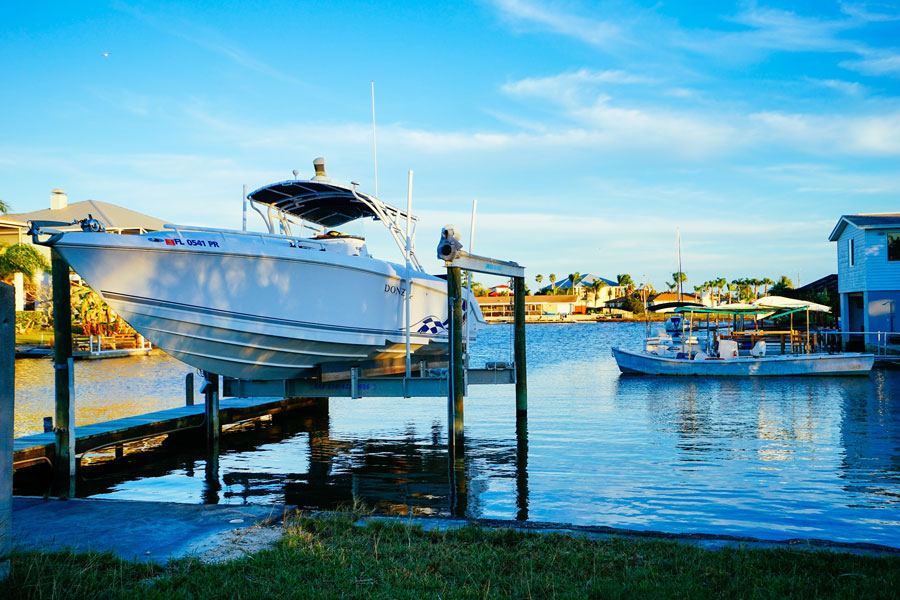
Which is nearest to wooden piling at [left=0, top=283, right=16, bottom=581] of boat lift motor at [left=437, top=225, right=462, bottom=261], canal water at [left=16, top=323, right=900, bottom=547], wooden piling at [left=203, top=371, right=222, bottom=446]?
canal water at [left=16, top=323, right=900, bottom=547]

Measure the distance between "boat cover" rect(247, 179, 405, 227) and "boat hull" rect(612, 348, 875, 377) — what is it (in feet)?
61.7

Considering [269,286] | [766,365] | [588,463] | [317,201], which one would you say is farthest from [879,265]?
[269,286]

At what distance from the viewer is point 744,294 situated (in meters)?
136

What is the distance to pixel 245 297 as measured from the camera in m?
11.0

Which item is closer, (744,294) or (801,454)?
(801,454)

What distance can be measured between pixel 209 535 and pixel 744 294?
14291 centimetres

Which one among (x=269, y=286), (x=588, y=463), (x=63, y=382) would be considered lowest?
(x=588, y=463)

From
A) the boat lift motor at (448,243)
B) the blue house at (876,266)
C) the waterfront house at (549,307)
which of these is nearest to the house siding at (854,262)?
the blue house at (876,266)

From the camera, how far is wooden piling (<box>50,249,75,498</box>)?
1035cm

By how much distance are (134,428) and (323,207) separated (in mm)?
5389

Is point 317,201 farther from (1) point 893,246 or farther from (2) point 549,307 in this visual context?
(2) point 549,307

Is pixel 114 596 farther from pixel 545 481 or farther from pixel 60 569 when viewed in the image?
pixel 545 481

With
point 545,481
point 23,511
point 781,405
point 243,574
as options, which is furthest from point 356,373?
point 781,405

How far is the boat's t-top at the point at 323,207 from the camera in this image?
41.9 feet
